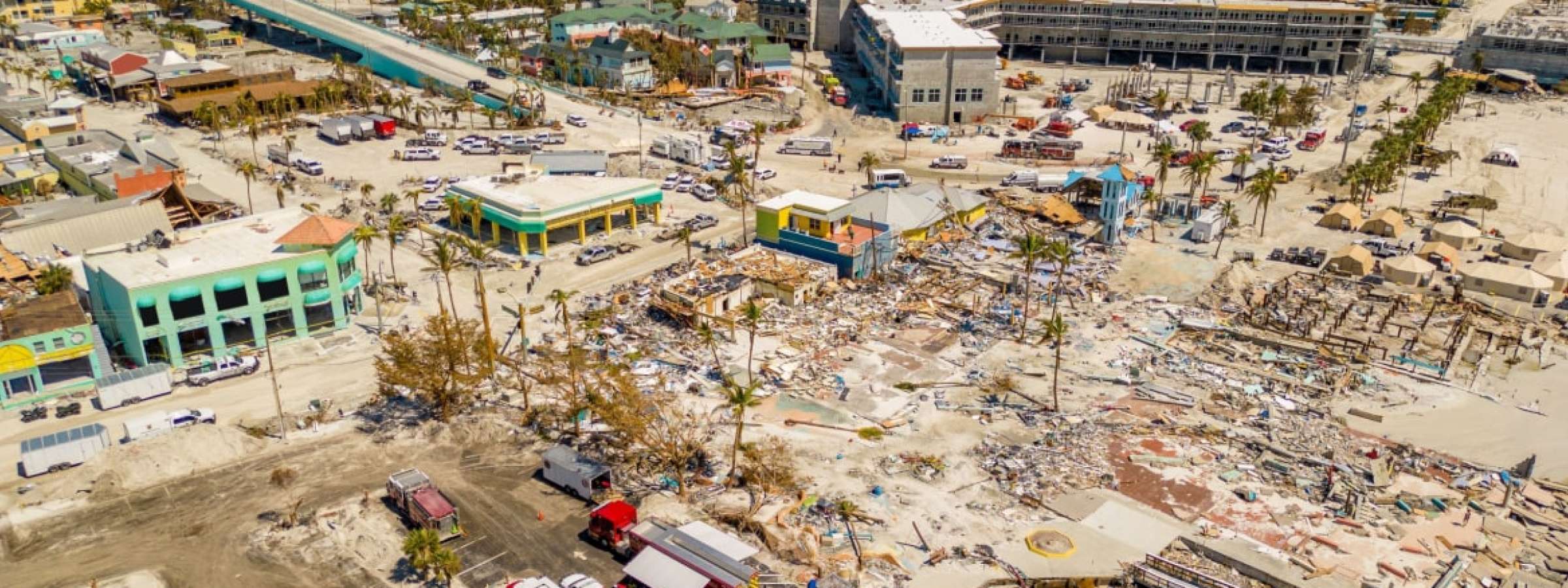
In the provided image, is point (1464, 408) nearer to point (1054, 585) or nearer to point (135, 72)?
point (1054, 585)

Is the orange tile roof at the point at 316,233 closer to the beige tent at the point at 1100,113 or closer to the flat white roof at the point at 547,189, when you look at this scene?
the flat white roof at the point at 547,189

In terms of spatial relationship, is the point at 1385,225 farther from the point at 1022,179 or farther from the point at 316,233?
the point at 316,233

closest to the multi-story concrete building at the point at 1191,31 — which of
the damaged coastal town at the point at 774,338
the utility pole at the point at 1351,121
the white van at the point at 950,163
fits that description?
the utility pole at the point at 1351,121

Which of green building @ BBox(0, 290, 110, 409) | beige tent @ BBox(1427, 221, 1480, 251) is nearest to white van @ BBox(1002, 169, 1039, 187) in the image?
beige tent @ BBox(1427, 221, 1480, 251)

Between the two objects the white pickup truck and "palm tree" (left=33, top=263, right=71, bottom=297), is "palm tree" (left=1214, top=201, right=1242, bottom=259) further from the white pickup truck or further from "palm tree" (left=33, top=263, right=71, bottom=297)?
"palm tree" (left=33, top=263, right=71, bottom=297)

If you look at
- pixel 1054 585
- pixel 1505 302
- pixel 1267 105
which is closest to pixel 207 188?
pixel 1054 585

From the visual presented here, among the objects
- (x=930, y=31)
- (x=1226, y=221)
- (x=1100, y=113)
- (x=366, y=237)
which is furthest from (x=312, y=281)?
(x=1100, y=113)
